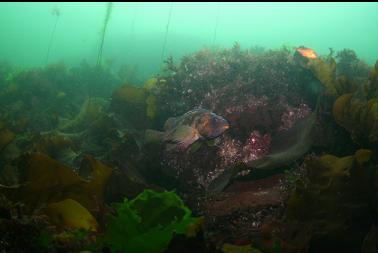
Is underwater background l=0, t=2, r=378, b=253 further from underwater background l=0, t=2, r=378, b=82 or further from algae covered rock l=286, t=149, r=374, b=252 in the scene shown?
underwater background l=0, t=2, r=378, b=82

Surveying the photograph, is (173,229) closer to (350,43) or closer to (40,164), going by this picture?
(40,164)

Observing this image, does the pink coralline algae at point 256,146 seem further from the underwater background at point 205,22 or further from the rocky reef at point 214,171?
the underwater background at point 205,22

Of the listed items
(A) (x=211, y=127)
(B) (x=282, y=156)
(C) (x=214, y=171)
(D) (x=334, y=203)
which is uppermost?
(A) (x=211, y=127)

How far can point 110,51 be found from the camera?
2548 cm

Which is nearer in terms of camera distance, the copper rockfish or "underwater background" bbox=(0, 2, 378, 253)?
"underwater background" bbox=(0, 2, 378, 253)

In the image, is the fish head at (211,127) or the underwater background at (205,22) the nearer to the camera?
the fish head at (211,127)

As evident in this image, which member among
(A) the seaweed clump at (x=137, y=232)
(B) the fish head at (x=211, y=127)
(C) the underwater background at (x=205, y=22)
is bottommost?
Answer: (A) the seaweed clump at (x=137, y=232)

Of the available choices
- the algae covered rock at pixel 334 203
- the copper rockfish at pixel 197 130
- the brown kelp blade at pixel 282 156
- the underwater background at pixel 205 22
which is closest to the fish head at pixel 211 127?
the copper rockfish at pixel 197 130

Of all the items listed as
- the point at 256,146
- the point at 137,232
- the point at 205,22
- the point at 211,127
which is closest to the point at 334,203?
the point at 137,232

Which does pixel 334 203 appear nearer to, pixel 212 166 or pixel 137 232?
pixel 137 232

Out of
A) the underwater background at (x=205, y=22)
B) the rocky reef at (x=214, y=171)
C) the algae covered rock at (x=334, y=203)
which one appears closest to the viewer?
the rocky reef at (x=214, y=171)

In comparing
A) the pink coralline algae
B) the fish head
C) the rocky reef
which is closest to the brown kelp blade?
Answer: the rocky reef

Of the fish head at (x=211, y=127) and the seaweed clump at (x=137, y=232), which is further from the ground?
the fish head at (x=211, y=127)

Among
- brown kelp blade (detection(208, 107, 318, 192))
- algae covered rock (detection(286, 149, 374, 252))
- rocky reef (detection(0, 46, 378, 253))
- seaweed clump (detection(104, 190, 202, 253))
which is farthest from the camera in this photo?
brown kelp blade (detection(208, 107, 318, 192))
